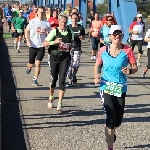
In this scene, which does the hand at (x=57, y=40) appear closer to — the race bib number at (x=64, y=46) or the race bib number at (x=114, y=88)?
the race bib number at (x=64, y=46)

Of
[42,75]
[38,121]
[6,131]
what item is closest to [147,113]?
[38,121]

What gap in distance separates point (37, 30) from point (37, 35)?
0.20 m

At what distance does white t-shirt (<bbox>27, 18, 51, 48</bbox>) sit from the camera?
10.9 m

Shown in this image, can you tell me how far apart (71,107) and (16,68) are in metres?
5.97

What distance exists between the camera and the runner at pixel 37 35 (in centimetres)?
1085

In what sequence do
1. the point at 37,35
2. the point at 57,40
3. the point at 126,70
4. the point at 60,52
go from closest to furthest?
the point at 126,70
the point at 57,40
the point at 60,52
the point at 37,35

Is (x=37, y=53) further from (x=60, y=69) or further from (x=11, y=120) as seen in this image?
(x=11, y=120)

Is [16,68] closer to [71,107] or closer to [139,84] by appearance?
[139,84]

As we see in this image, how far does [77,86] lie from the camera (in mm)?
11766

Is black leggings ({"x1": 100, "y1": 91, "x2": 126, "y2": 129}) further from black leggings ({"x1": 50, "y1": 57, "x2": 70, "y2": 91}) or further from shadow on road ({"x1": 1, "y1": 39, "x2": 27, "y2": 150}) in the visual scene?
black leggings ({"x1": 50, "y1": 57, "x2": 70, "y2": 91})

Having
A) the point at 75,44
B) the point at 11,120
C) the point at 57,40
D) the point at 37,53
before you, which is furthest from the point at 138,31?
the point at 11,120

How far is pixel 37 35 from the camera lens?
440 inches

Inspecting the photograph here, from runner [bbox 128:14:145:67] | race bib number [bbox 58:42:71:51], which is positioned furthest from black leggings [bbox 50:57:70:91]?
runner [bbox 128:14:145:67]

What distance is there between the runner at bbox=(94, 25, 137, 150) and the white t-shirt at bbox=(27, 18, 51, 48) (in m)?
4.88
